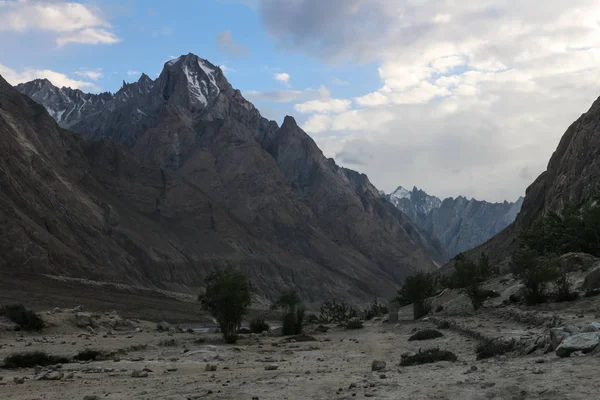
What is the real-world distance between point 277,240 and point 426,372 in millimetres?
176145

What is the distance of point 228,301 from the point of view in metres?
36.8

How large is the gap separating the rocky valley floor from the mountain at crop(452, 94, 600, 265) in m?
51.6

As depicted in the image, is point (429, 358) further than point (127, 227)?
No

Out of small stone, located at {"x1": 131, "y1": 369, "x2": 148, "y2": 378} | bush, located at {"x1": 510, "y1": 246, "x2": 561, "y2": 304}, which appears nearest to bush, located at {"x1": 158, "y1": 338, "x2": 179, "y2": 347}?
small stone, located at {"x1": 131, "y1": 369, "x2": 148, "y2": 378}

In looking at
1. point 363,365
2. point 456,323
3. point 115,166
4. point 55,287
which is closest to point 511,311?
point 456,323

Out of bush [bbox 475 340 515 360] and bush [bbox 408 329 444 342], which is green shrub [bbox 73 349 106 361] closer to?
bush [bbox 408 329 444 342]

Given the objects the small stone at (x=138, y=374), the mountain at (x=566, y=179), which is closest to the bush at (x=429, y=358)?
the small stone at (x=138, y=374)

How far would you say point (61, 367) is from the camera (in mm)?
21281

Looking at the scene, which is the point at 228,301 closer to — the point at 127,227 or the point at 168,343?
the point at 168,343

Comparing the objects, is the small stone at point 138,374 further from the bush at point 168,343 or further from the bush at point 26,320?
the bush at point 26,320

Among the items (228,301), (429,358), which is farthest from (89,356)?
(429,358)

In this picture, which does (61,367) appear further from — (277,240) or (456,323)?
(277,240)

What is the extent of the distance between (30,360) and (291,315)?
81.7 feet

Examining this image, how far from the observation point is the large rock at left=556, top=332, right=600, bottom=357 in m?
13.1
